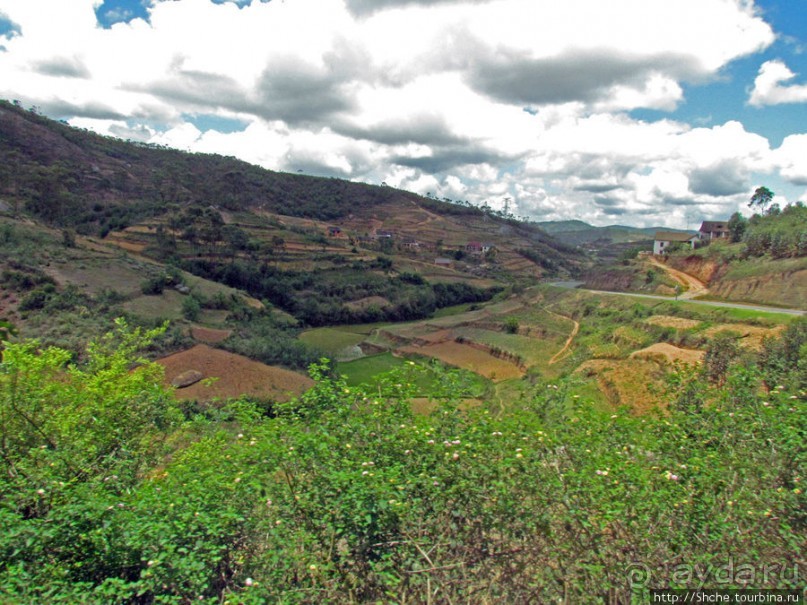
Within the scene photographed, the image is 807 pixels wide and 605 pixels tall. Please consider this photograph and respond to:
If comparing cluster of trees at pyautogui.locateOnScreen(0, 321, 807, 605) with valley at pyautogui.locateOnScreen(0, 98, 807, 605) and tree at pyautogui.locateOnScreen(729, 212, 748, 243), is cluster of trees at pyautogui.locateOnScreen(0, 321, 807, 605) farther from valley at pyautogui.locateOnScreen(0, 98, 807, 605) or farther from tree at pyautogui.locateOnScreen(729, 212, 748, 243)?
tree at pyautogui.locateOnScreen(729, 212, 748, 243)

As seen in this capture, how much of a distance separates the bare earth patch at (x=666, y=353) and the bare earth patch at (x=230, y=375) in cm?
1747

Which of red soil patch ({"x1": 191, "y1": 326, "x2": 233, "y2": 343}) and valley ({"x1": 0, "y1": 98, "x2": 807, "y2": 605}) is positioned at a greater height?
valley ({"x1": 0, "y1": 98, "x2": 807, "y2": 605})

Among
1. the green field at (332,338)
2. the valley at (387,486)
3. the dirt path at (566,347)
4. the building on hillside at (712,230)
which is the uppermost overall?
the building on hillside at (712,230)

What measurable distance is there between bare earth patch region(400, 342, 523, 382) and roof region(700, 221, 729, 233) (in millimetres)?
40833

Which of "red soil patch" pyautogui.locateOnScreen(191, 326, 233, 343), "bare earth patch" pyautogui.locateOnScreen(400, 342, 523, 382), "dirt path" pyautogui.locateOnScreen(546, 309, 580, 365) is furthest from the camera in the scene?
"bare earth patch" pyautogui.locateOnScreen(400, 342, 523, 382)

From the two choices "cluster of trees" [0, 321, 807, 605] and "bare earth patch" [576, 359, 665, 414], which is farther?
"bare earth patch" [576, 359, 665, 414]

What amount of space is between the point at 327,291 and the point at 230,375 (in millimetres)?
33033

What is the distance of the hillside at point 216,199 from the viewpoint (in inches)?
2422

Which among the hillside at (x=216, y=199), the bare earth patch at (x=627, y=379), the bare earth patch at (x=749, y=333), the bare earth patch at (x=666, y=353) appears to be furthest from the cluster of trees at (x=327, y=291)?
the bare earth patch at (x=749, y=333)

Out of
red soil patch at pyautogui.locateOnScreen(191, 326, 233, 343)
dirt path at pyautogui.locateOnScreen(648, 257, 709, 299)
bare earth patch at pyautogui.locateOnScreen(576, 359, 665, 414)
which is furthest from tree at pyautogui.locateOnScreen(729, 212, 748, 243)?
red soil patch at pyautogui.locateOnScreen(191, 326, 233, 343)

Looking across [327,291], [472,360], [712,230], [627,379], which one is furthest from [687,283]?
[327,291]

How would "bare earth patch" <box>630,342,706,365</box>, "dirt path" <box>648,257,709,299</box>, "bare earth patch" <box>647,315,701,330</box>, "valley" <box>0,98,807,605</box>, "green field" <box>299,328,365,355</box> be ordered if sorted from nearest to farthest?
"valley" <box>0,98,807,605</box> → "bare earth patch" <box>630,342,706,365</box> → "bare earth patch" <box>647,315,701,330</box> → "dirt path" <box>648,257,709,299</box> → "green field" <box>299,328,365,355</box>

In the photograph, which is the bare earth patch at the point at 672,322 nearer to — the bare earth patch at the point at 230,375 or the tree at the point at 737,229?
the bare earth patch at the point at 230,375

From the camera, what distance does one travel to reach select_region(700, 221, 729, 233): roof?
187 feet
